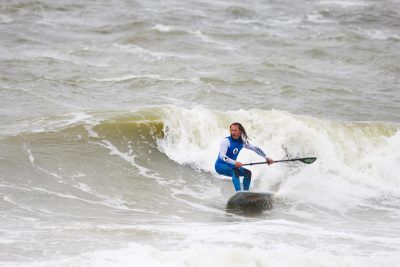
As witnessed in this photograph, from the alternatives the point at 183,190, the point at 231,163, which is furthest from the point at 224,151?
the point at 183,190

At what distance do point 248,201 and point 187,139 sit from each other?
3.34 metres

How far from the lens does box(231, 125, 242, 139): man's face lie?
35.1ft

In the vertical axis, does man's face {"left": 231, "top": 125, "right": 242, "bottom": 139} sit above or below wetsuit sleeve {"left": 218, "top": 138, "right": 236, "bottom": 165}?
above

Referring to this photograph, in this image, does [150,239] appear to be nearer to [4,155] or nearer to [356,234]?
[356,234]

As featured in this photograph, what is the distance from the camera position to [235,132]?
35.2 feet

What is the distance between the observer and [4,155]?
1209cm

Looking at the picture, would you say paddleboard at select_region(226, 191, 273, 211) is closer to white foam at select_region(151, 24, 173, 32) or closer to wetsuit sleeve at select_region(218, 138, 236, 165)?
wetsuit sleeve at select_region(218, 138, 236, 165)

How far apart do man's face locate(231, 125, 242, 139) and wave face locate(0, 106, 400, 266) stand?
110cm

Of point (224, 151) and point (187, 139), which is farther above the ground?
point (224, 151)

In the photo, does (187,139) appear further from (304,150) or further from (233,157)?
(233,157)

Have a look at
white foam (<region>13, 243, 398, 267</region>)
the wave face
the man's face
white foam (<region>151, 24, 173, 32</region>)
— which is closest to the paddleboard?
the wave face

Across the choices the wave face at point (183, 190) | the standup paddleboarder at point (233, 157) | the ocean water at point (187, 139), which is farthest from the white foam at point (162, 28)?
the standup paddleboarder at point (233, 157)

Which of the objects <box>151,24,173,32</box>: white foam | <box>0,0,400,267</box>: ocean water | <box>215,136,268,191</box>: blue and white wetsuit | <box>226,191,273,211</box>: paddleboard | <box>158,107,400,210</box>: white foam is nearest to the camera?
<box>0,0,400,267</box>: ocean water

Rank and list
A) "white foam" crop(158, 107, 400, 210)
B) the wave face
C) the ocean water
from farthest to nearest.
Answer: "white foam" crop(158, 107, 400, 210) → the ocean water → the wave face
